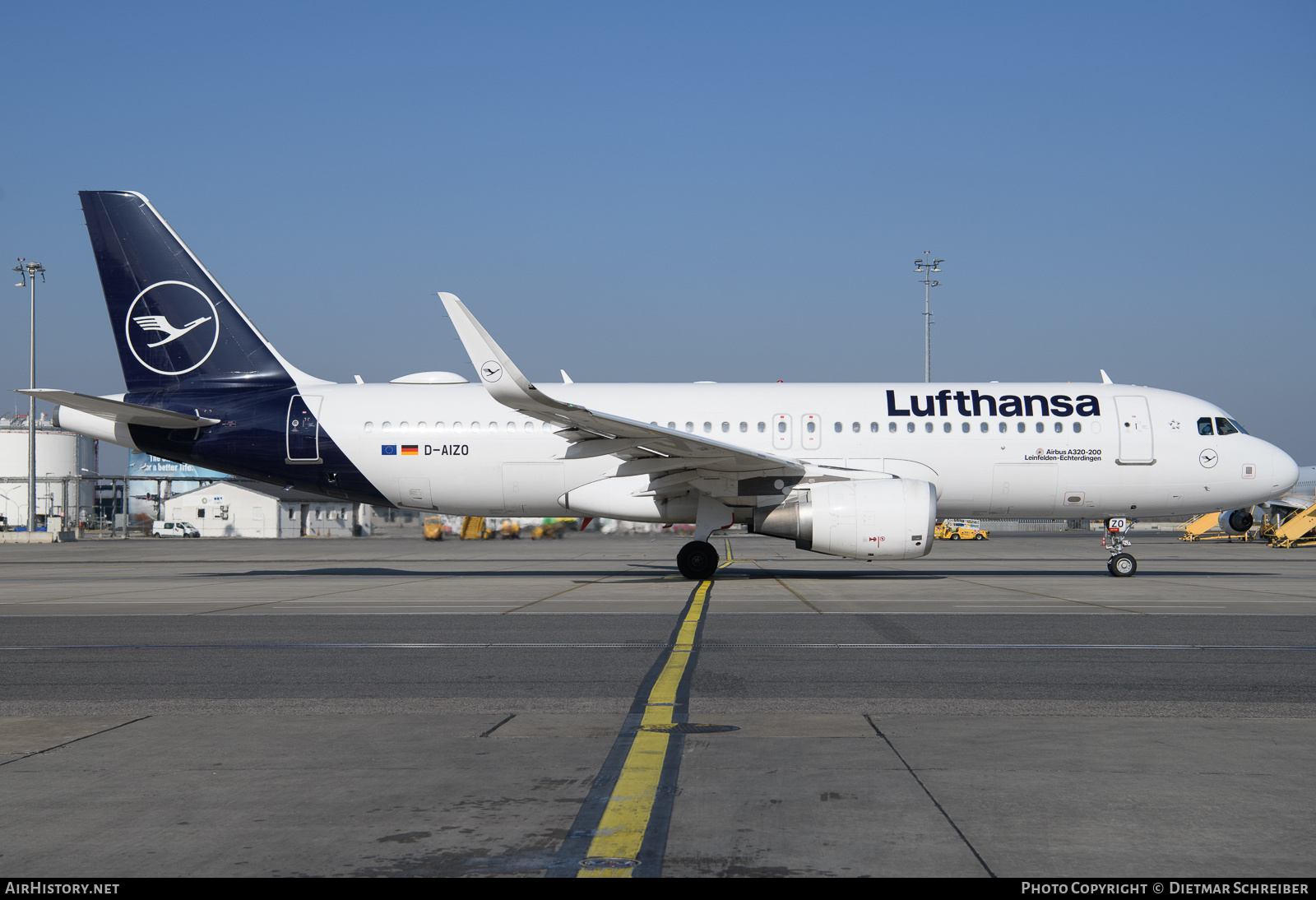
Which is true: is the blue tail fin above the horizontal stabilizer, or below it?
above

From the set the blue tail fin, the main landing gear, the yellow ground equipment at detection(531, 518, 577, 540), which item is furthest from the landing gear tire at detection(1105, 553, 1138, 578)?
the yellow ground equipment at detection(531, 518, 577, 540)

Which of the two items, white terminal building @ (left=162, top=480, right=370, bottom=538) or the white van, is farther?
A: the white van

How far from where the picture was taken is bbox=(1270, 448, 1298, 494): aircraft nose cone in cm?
2139

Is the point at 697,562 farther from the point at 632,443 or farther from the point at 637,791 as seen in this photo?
the point at 637,791

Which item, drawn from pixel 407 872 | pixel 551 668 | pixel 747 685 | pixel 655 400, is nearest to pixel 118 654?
pixel 551 668

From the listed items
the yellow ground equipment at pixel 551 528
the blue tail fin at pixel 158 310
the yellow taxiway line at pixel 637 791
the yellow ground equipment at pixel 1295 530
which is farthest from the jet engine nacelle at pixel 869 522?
the yellow ground equipment at pixel 1295 530

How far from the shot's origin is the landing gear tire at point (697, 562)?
20000 millimetres

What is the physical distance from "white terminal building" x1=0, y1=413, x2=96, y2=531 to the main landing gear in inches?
2565

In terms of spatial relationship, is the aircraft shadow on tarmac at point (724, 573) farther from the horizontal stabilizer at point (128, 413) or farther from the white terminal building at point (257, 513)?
the white terminal building at point (257, 513)

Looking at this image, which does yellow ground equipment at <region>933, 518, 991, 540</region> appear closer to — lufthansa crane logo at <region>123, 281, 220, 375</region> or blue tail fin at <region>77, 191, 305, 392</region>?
Answer: blue tail fin at <region>77, 191, 305, 392</region>

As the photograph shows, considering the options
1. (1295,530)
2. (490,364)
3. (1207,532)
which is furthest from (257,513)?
(1207,532)

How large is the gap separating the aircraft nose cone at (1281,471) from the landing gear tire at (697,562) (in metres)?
11.8

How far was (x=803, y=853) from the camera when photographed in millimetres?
4121

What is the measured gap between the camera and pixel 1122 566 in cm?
2142
